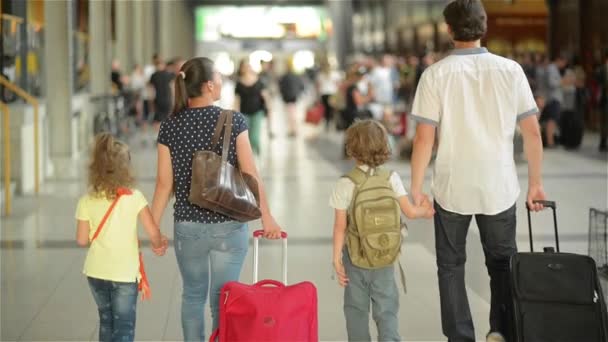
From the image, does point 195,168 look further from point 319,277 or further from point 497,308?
point 319,277

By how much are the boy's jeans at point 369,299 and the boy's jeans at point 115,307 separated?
3.35 ft

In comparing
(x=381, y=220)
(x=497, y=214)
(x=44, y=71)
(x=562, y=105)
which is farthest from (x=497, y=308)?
(x=562, y=105)

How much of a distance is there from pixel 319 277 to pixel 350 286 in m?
2.78

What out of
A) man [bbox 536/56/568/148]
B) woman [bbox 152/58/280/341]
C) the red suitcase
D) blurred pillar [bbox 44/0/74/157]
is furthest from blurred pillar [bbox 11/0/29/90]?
the red suitcase

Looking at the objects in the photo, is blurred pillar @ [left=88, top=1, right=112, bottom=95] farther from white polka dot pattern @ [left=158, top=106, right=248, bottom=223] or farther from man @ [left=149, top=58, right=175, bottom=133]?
white polka dot pattern @ [left=158, top=106, right=248, bottom=223]

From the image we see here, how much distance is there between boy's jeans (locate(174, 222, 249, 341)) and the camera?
4922mm

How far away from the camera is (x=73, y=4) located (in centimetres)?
1972

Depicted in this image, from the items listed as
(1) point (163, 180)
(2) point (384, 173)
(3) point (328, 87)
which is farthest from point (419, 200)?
(3) point (328, 87)

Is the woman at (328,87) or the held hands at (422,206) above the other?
the held hands at (422,206)

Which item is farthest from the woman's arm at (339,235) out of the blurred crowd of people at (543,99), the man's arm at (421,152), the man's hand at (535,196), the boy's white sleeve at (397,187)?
the blurred crowd of people at (543,99)

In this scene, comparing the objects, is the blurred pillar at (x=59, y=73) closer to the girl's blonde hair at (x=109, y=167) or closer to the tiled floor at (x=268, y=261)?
the tiled floor at (x=268, y=261)

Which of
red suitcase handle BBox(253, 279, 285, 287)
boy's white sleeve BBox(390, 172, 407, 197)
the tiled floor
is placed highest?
boy's white sleeve BBox(390, 172, 407, 197)

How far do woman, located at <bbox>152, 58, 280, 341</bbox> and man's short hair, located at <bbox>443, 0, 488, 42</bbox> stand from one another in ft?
3.67

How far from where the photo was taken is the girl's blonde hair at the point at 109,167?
4.99 m
